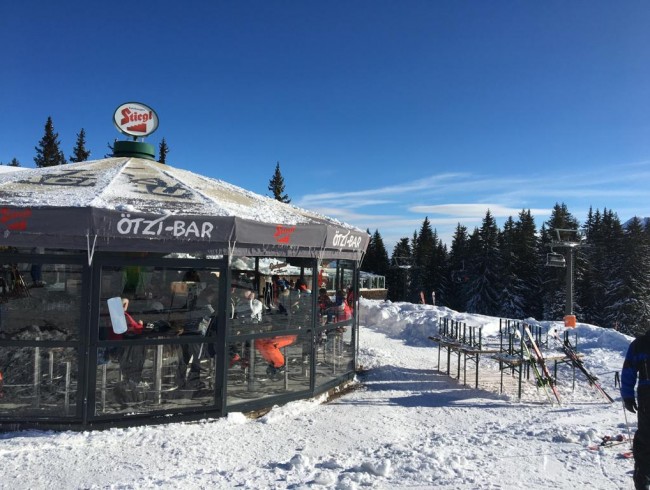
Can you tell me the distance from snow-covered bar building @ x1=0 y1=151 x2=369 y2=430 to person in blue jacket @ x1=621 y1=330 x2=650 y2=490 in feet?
13.6

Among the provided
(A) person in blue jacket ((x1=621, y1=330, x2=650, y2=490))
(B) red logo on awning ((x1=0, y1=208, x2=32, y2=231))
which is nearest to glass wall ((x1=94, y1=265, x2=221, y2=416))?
(B) red logo on awning ((x1=0, y1=208, x2=32, y2=231))

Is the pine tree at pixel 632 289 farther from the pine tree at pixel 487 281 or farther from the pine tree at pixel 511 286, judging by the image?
the pine tree at pixel 487 281

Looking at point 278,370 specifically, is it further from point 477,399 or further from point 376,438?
point 477,399

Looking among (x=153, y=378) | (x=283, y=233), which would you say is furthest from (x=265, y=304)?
(x=153, y=378)

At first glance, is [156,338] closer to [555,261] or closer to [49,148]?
[555,261]

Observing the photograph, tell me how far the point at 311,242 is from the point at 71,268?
A: 3.17 metres

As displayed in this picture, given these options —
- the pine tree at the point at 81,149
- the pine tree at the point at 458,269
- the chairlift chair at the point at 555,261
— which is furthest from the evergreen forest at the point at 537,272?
the pine tree at the point at 81,149

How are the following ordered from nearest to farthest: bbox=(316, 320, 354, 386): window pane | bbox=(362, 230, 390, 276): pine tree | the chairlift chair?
bbox=(316, 320, 354, 386): window pane, the chairlift chair, bbox=(362, 230, 390, 276): pine tree

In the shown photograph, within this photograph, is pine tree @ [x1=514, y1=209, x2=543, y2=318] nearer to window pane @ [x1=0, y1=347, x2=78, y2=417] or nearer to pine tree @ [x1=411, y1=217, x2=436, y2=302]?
pine tree @ [x1=411, y1=217, x2=436, y2=302]

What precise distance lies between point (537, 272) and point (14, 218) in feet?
182

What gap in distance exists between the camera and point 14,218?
528cm

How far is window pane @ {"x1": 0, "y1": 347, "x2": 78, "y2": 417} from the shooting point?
5695 mm

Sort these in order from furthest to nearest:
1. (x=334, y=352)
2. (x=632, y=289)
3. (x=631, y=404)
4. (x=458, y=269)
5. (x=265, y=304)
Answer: (x=458, y=269)
(x=632, y=289)
(x=334, y=352)
(x=265, y=304)
(x=631, y=404)

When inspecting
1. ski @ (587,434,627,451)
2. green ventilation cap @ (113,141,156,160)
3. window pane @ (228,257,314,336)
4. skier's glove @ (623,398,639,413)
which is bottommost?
ski @ (587,434,627,451)
